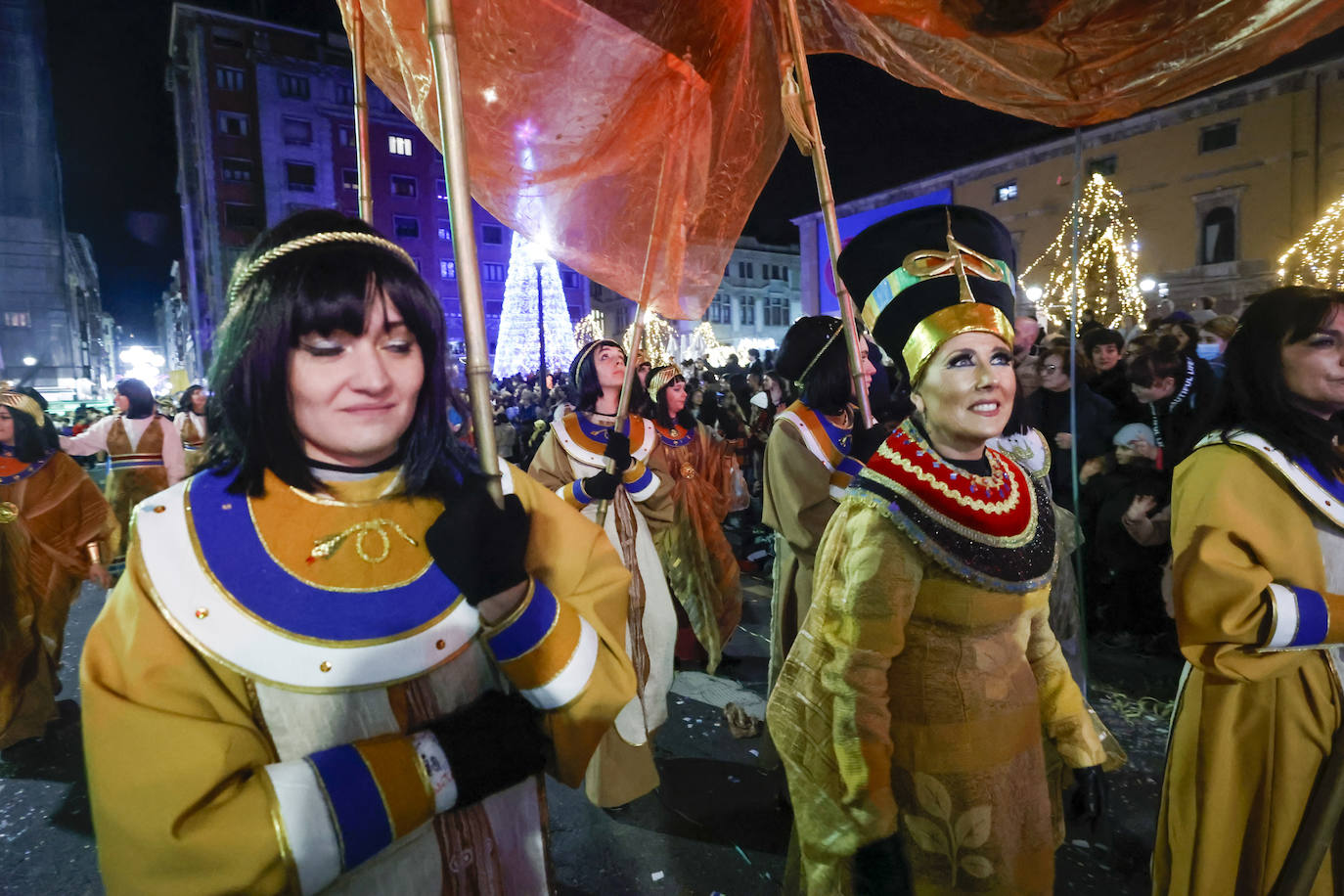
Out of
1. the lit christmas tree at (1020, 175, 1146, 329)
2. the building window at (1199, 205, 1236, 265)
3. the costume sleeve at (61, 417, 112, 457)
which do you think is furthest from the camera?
the building window at (1199, 205, 1236, 265)

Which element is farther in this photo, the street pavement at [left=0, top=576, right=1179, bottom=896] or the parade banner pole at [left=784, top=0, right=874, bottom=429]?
the street pavement at [left=0, top=576, right=1179, bottom=896]

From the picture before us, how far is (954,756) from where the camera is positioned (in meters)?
1.97

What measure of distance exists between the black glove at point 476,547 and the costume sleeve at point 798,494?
98.1 inches

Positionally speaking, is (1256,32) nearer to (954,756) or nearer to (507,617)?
(954,756)

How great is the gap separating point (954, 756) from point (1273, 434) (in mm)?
1502

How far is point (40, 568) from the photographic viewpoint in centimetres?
495

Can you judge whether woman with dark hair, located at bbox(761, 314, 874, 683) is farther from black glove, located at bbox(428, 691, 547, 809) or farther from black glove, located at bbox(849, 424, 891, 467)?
black glove, located at bbox(428, 691, 547, 809)

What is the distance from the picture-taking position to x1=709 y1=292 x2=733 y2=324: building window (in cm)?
5500

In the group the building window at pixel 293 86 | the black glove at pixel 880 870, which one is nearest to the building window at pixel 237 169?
the building window at pixel 293 86

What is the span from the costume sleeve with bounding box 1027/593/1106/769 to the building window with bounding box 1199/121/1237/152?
Result: 35.6 m

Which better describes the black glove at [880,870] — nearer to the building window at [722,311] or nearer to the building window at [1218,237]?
the building window at [1218,237]

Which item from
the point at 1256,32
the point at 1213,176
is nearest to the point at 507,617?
the point at 1256,32

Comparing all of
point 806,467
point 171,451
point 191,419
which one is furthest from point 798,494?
point 191,419

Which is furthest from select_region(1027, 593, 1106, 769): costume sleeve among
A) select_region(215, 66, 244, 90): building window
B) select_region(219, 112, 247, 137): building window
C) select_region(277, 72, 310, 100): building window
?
select_region(215, 66, 244, 90): building window
